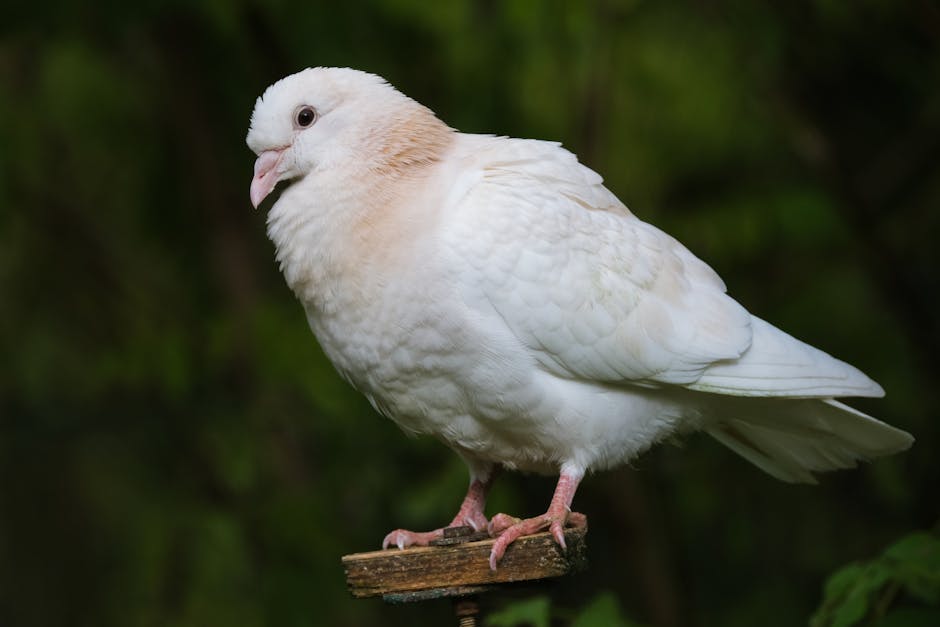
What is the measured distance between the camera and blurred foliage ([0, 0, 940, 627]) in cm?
574

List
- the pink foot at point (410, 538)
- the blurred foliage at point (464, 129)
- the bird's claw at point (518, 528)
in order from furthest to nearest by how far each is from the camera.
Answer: the blurred foliage at point (464, 129) < the pink foot at point (410, 538) < the bird's claw at point (518, 528)

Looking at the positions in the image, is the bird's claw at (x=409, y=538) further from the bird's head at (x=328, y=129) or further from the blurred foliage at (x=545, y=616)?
the bird's head at (x=328, y=129)

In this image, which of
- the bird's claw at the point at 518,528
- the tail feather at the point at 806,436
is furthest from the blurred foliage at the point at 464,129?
the bird's claw at the point at 518,528

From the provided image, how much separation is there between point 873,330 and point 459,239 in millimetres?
3503

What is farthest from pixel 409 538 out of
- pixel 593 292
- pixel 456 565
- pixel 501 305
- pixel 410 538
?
pixel 593 292

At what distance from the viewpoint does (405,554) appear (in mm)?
2938

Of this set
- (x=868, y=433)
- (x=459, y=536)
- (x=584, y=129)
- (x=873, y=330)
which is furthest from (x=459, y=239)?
(x=873, y=330)

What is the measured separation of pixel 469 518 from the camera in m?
3.58

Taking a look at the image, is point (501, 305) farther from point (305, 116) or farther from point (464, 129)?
point (464, 129)

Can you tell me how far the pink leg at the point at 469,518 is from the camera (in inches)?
127

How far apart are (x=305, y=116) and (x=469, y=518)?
50.1 inches

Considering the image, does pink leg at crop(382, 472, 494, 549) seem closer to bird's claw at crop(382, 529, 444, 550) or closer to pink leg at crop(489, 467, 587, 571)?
bird's claw at crop(382, 529, 444, 550)

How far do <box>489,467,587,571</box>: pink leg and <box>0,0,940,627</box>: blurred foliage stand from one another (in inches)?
84.0

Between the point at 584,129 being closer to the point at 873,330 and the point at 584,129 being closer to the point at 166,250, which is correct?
the point at 873,330
